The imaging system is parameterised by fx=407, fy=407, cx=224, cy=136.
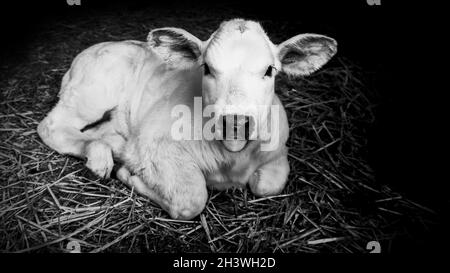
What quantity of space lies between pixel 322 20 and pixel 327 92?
4.24 feet

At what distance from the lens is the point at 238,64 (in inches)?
105

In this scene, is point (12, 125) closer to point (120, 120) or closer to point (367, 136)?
point (120, 120)

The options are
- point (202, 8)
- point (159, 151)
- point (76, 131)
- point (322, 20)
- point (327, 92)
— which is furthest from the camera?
point (202, 8)

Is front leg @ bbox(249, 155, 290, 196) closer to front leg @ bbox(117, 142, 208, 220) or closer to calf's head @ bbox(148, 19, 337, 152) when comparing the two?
front leg @ bbox(117, 142, 208, 220)

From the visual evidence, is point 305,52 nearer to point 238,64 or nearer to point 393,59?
point 238,64

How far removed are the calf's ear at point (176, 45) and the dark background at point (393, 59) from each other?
1951 millimetres

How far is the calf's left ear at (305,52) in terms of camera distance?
9.89 feet

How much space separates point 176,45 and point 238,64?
67 cm

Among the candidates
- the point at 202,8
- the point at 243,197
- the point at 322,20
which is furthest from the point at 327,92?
the point at 202,8

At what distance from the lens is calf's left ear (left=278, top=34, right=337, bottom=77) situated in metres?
3.01

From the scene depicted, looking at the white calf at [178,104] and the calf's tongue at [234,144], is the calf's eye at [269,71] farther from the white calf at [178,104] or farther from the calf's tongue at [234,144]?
the calf's tongue at [234,144]

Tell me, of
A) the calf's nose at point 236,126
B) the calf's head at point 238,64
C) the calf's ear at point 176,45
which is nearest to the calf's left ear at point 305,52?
the calf's head at point 238,64

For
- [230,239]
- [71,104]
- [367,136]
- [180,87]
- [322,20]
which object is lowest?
[230,239]

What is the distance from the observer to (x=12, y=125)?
411cm
